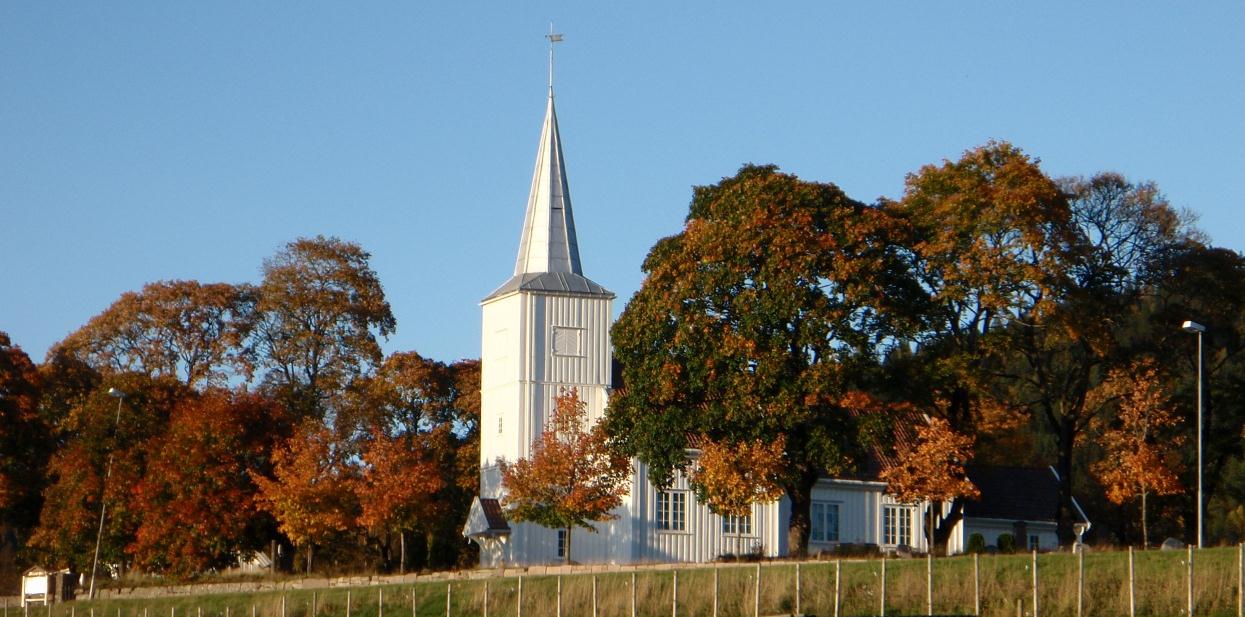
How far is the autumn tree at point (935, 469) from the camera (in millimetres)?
51562

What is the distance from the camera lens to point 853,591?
3806 centimetres

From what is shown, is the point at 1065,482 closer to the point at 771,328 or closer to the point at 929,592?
the point at 771,328

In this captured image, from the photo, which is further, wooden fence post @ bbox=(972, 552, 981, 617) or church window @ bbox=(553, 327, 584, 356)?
church window @ bbox=(553, 327, 584, 356)

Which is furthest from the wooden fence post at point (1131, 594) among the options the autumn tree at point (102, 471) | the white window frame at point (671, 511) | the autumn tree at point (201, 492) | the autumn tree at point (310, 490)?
the autumn tree at point (102, 471)

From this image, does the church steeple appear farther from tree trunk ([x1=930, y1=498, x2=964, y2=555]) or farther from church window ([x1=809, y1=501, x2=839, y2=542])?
tree trunk ([x1=930, y1=498, x2=964, y2=555])

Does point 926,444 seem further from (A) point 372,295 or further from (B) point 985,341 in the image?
(A) point 372,295

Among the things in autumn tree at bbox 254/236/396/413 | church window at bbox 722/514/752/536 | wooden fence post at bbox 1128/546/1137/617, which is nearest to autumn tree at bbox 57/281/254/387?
autumn tree at bbox 254/236/396/413

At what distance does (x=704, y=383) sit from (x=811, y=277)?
4374 millimetres

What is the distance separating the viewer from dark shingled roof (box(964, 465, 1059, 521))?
6241 cm

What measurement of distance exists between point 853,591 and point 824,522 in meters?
22.8

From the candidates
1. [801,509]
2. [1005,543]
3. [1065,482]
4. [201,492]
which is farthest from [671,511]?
[201,492]

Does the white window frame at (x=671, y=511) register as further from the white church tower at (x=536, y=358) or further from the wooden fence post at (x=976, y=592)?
the wooden fence post at (x=976, y=592)

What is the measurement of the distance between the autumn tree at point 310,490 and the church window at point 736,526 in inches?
507

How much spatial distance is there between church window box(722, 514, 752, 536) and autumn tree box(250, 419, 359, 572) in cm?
1289
